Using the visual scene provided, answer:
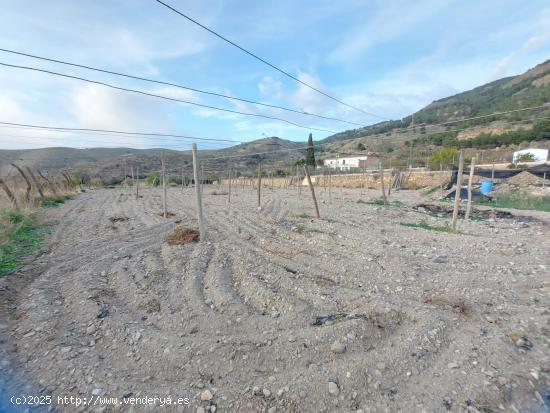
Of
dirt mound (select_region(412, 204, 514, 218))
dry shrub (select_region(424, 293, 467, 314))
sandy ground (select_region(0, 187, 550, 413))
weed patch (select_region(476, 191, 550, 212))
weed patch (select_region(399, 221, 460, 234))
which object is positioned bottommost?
weed patch (select_region(476, 191, 550, 212))

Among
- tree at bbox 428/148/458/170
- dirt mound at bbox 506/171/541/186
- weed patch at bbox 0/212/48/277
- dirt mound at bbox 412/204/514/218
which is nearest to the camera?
weed patch at bbox 0/212/48/277

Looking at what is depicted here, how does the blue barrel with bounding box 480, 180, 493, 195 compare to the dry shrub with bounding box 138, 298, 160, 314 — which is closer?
the dry shrub with bounding box 138, 298, 160, 314

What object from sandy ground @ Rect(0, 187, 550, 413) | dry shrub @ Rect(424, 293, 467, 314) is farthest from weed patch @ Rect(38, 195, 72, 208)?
dry shrub @ Rect(424, 293, 467, 314)

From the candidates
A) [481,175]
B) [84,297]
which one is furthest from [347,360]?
[481,175]

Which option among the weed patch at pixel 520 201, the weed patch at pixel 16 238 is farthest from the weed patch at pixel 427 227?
the weed patch at pixel 16 238

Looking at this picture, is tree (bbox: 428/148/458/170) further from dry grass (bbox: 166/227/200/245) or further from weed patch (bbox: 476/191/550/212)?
dry grass (bbox: 166/227/200/245)

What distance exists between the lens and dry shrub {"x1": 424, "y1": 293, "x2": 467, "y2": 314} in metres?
3.11

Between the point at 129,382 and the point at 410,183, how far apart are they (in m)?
26.0

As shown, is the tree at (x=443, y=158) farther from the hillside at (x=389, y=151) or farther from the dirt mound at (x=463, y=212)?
the dirt mound at (x=463, y=212)

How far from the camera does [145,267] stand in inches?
173

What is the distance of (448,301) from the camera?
3275 mm

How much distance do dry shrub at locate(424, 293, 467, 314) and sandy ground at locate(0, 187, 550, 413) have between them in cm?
2

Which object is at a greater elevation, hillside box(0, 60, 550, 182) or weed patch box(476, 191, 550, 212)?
hillside box(0, 60, 550, 182)

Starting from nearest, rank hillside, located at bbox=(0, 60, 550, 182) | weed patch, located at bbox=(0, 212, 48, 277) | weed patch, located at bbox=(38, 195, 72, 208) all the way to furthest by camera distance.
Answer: weed patch, located at bbox=(0, 212, 48, 277), weed patch, located at bbox=(38, 195, 72, 208), hillside, located at bbox=(0, 60, 550, 182)
